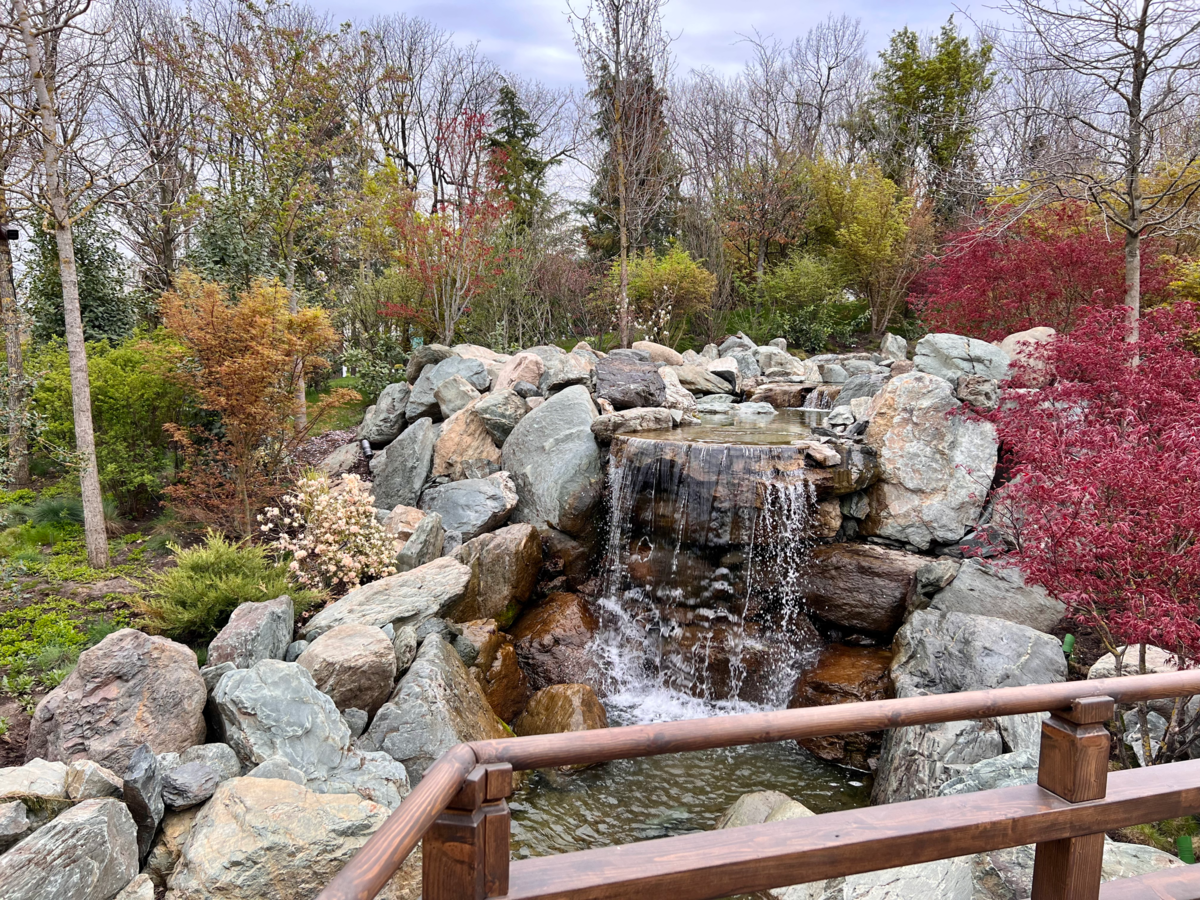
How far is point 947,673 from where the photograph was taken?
4.78m

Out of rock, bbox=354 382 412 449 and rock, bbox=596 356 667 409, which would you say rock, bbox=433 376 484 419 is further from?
rock, bbox=596 356 667 409

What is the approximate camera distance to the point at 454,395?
898 cm

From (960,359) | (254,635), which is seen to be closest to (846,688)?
(960,359)

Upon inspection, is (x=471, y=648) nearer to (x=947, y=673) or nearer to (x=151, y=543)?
(x=947, y=673)

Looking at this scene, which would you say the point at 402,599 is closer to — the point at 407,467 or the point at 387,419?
the point at 407,467

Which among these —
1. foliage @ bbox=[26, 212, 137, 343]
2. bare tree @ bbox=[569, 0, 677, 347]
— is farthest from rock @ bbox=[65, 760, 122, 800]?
bare tree @ bbox=[569, 0, 677, 347]

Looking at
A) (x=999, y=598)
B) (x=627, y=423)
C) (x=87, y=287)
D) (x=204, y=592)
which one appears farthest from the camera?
(x=87, y=287)

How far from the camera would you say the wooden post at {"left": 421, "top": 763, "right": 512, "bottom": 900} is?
1.21m

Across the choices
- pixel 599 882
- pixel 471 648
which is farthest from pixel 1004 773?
pixel 471 648

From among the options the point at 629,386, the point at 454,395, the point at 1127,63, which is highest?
the point at 1127,63

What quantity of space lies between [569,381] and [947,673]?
5.72 metres

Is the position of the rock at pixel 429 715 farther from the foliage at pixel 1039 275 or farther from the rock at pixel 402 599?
the foliage at pixel 1039 275

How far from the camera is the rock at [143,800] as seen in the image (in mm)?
2926

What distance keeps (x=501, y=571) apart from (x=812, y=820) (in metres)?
4.98
